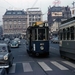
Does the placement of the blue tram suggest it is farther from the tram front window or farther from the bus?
the bus

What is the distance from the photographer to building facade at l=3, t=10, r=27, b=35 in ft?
519

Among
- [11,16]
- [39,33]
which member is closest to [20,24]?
[11,16]

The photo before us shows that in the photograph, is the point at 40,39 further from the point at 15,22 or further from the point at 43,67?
the point at 15,22

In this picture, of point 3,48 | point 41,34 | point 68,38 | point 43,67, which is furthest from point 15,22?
point 3,48

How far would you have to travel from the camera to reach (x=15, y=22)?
520 feet

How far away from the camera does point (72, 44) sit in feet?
52.1

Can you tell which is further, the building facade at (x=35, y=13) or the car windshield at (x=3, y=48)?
the building facade at (x=35, y=13)

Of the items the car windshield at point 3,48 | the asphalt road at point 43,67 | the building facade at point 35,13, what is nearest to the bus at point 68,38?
the asphalt road at point 43,67

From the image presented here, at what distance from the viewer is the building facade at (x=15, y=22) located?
158m

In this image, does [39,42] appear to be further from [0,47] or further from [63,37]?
[0,47]

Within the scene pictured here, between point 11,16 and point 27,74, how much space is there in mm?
150891

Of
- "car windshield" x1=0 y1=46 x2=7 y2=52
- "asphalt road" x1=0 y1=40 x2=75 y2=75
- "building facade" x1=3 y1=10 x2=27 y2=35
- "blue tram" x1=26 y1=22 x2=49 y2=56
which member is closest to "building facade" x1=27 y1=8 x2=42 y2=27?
"building facade" x1=3 y1=10 x2=27 y2=35

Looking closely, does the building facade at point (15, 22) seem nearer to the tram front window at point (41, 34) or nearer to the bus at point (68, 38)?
the tram front window at point (41, 34)

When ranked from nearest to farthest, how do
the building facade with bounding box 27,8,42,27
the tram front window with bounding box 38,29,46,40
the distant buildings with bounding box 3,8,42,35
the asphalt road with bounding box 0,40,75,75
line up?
the asphalt road with bounding box 0,40,75,75 → the tram front window with bounding box 38,29,46,40 → the building facade with bounding box 27,8,42,27 → the distant buildings with bounding box 3,8,42,35
